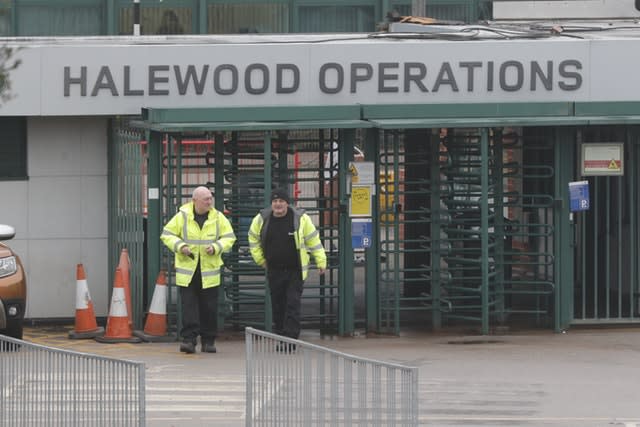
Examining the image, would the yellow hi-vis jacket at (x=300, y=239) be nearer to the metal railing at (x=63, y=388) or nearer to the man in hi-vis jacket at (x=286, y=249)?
the man in hi-vis jacket at (x=286, y=249)

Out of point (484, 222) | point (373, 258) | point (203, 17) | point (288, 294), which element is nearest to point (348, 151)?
point (373, 258)

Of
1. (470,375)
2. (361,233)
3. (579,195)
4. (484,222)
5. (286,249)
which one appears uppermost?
(579,195)

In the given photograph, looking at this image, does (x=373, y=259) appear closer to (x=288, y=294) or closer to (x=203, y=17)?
(x=288, y=294)

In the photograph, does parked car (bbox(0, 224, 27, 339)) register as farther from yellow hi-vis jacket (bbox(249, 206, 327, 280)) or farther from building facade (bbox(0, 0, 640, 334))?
yellow hi-vis jacket (bbox(249, 206, 327, 280))

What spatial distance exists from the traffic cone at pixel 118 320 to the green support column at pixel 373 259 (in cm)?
259

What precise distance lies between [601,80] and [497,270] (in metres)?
2.40

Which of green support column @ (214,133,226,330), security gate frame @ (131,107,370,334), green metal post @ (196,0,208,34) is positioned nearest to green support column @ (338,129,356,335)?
security gate frame @ (131,107,370,334)

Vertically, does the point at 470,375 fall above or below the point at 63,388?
below

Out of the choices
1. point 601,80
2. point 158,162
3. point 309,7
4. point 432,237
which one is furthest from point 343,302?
point 309,7

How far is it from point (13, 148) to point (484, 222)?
5447 mm

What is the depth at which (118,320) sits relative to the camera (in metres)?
16.3

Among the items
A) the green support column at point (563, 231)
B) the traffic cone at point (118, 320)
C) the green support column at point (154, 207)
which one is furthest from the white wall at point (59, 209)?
the green support column at point (563, 231)

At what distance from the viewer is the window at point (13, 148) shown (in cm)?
1747

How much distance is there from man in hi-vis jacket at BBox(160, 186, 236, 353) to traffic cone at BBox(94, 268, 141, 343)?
141 centimetres
